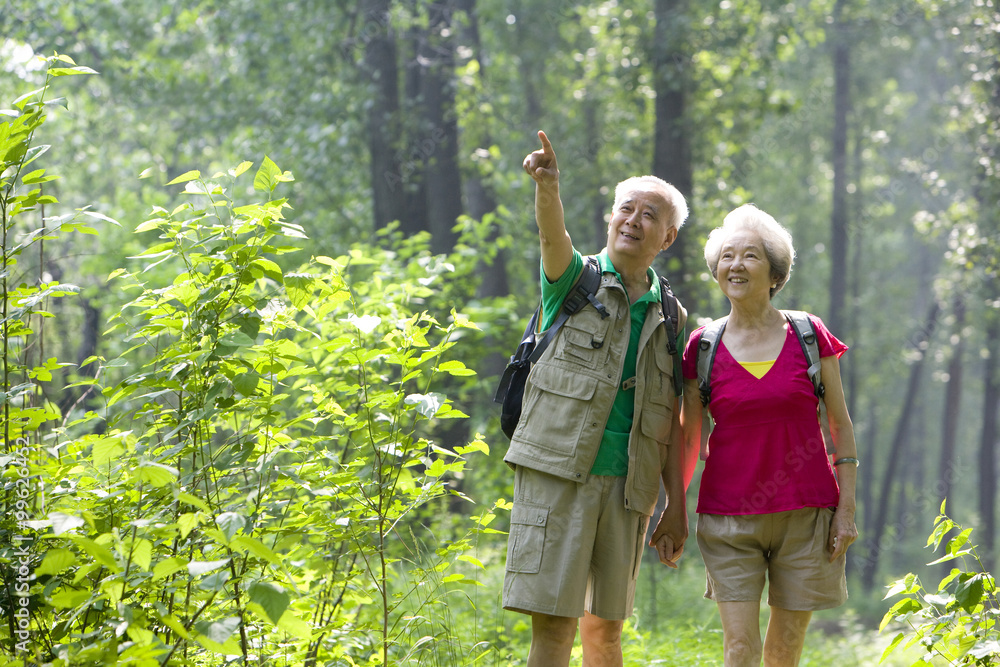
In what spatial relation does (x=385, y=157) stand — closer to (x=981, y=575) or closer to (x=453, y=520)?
(x=453, y=520)

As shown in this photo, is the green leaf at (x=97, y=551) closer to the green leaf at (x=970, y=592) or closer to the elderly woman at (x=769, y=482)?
the elderly woman at (x=769, y=482)

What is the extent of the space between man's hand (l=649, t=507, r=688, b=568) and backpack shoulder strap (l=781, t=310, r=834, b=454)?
2.06ft

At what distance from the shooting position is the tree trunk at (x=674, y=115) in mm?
10438

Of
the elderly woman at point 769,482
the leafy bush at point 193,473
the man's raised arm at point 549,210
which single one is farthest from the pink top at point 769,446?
the leafy bush at point 193,473

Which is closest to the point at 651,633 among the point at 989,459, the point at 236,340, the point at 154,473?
the point at 236,340

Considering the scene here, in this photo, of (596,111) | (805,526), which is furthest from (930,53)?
(805,526)

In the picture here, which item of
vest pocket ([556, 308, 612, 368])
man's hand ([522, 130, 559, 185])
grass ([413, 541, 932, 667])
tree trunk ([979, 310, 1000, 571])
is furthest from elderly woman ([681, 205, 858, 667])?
tree trunk ([979, 310, 1000, 571])

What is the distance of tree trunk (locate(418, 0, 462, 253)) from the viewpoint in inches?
419

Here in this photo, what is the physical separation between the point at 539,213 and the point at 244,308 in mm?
1105

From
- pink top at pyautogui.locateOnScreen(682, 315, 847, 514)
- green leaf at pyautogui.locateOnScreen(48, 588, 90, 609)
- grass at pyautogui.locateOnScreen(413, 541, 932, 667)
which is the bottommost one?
grass at pyautogui.locateOnScreen(413, 541, 932, 667)

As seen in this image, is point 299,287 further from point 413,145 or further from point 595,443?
point 413,145

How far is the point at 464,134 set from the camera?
505 inches

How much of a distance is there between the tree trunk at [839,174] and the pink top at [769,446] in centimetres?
1949

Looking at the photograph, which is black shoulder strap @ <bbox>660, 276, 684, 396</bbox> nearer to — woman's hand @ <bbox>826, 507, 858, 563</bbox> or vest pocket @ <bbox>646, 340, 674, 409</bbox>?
vest pocket @ <bbox>646, 340, 674, 409</bbox>
